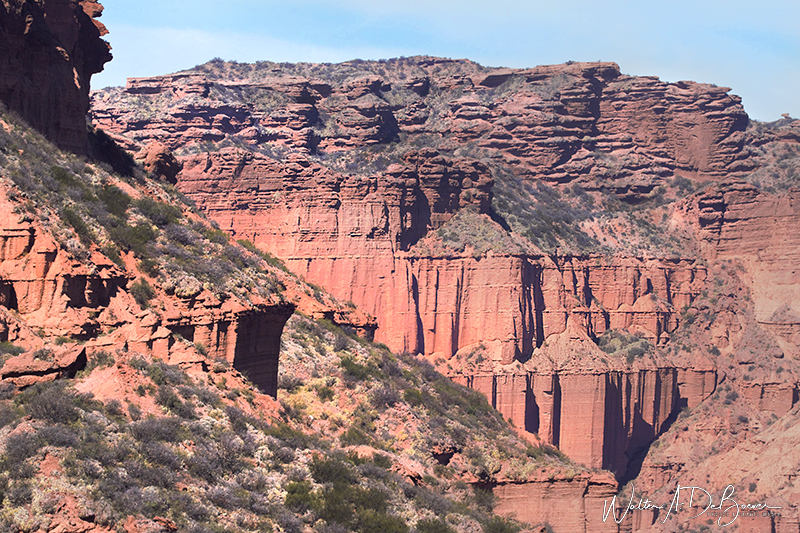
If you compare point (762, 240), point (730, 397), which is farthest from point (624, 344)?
point (762, 240)

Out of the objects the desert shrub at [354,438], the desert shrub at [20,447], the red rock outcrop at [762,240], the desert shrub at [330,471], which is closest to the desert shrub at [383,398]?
the desert shrub at [354,438]


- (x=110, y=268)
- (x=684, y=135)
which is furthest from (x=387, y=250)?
(x=110, y=268)

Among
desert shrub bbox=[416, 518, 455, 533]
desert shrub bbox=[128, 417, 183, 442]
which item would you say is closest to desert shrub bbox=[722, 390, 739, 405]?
desert shrub bbox=[416, 518, 455, 533]

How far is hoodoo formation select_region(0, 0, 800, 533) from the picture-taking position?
21953mm

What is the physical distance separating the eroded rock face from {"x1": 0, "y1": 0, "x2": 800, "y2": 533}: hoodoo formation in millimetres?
95

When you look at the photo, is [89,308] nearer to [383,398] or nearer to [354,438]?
[354,438]

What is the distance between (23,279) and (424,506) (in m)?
9.46

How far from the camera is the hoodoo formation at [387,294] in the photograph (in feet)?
72.0

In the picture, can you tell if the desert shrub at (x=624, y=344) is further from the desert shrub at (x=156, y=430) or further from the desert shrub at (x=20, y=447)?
the desert shrub at (x=20, y=447)

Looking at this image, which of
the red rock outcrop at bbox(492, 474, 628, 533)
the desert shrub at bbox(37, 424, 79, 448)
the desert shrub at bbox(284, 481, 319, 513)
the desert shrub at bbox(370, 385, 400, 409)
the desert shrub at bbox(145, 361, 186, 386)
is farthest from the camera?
the red rock outcrop at bbox(492, 474, 628, 533)

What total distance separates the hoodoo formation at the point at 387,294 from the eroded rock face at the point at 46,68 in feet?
0.31

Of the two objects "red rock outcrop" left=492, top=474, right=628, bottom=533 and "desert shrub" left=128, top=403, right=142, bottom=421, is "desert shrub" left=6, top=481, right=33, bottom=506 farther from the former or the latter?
"red rock outcrop" left=492, top=474, right=628, bottom=533

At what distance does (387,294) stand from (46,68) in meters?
44.8

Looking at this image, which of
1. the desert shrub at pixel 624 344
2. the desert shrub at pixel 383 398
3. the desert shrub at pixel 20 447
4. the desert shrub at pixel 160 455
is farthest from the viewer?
the desert shrub at pixel 624 344
